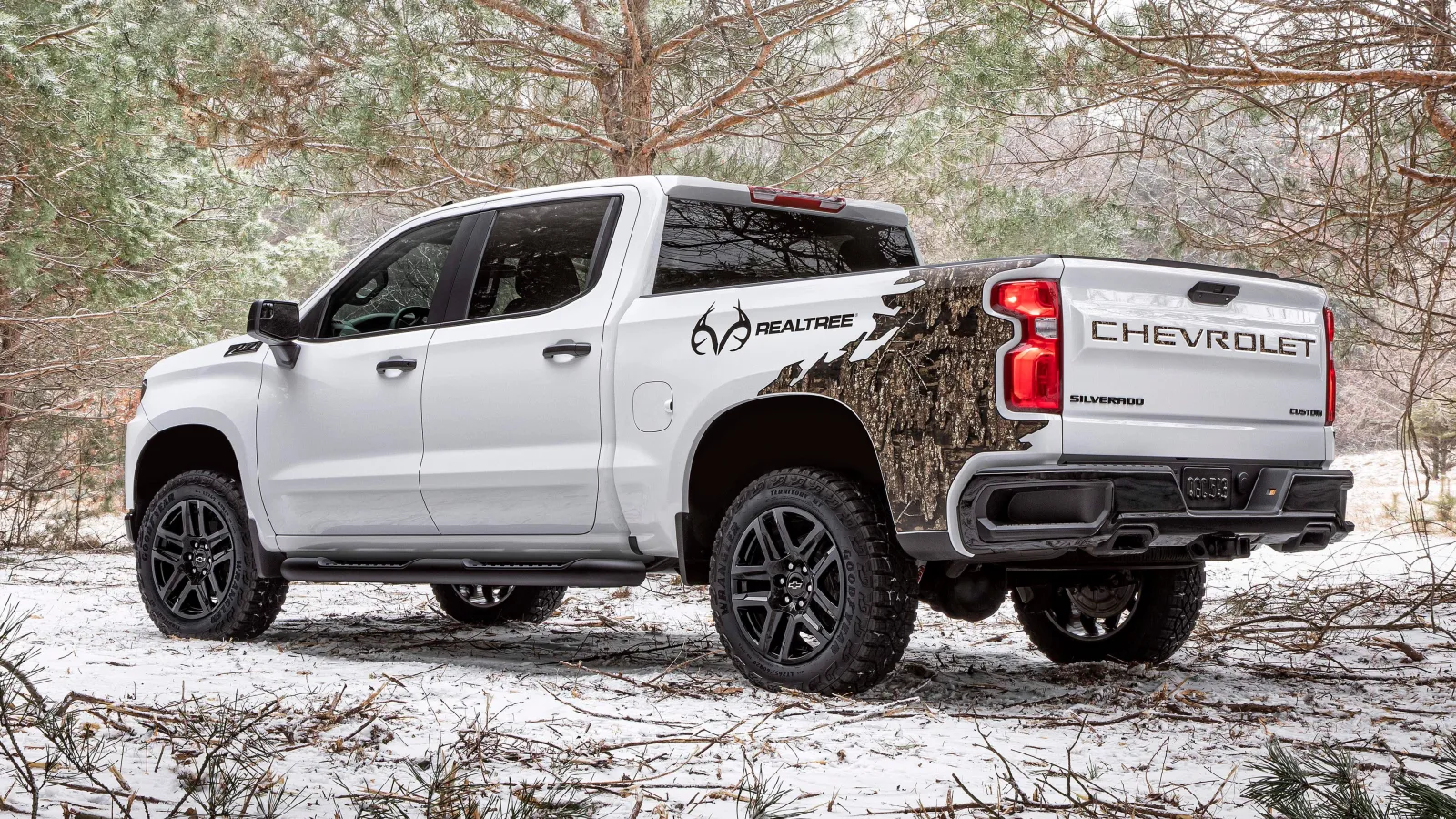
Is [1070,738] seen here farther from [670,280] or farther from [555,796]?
[670,280]

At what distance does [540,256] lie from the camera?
5.90m

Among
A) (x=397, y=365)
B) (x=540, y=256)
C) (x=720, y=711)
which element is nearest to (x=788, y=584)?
(x=720, y=711)

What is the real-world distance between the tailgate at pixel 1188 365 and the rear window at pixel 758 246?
1414 mm

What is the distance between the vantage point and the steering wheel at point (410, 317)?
6262 millimetres

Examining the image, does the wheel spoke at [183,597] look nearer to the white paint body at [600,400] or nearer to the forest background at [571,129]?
the white paint body at [600,400]

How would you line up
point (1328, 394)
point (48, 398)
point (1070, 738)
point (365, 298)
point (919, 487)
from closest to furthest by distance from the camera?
point (1070, 738) → point (919, 487) → point (1328, 394) → point (365, 298) → point (48, 398)

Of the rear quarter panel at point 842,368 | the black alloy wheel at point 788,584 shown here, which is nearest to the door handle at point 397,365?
the rear quarter panel at point 842,368

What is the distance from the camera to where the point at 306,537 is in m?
6.47

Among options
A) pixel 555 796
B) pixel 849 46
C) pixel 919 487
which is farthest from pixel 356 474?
pixel 849 46

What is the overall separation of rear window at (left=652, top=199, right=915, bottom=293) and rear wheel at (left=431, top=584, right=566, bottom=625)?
272 centimetres

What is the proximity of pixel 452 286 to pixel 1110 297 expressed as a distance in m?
2.90

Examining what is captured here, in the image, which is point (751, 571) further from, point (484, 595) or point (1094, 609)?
point (484, 595)

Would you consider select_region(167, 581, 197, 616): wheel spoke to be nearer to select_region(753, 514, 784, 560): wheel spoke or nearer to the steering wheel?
the steering wheel

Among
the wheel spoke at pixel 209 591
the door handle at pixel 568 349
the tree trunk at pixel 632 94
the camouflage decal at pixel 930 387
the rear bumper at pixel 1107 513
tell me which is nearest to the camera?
the rear bumper at pixel 1107 513
